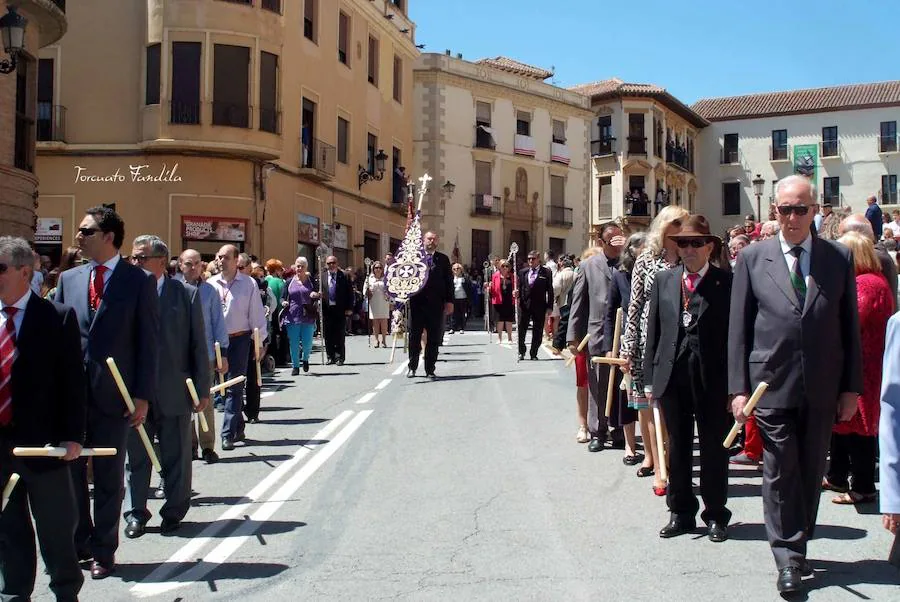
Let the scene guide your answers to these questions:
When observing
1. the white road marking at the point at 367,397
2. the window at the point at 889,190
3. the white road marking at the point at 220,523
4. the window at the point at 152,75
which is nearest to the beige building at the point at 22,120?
the window at the point at 152,75

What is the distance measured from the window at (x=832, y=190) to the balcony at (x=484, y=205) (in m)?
26.7

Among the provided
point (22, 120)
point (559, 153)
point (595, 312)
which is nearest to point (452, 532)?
point (595, 312)

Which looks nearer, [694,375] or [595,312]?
[694,375]

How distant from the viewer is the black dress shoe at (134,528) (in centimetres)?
606

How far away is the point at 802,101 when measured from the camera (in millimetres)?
63938

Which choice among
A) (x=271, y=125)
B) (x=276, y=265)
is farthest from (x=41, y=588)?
(x=271, y=125)

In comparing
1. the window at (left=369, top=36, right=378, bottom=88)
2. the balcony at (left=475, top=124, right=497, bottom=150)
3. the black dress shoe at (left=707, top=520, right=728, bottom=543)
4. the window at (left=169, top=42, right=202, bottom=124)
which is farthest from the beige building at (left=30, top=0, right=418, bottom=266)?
the black dress shoe at (left=707, top=520, right=728, bottom=543)

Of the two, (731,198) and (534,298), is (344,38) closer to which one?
(534,298)

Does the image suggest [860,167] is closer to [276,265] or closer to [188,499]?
[276,265]

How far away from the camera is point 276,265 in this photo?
54.0ft

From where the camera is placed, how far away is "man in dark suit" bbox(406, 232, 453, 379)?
15125mm

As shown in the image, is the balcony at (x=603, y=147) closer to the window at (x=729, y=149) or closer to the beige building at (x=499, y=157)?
the beige building at (x=499, y=157)

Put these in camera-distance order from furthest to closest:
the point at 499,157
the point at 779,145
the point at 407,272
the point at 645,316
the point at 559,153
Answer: the point at 779,145 → the point at 559,153 → the point at 499,157 → the point at 407,272 → the point at 645,316

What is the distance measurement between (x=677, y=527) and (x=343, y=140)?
30.1 m
